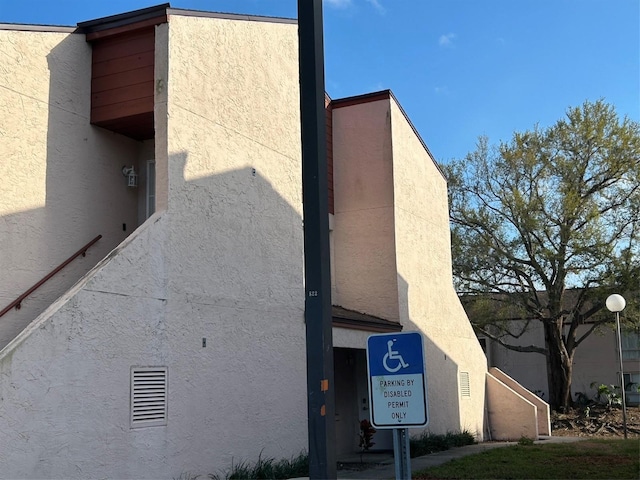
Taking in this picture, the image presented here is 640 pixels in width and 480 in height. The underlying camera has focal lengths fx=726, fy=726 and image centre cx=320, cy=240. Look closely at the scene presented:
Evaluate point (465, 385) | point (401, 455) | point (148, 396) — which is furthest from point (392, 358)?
point (465, 385)

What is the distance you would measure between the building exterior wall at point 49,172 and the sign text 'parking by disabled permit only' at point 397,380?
6.33m

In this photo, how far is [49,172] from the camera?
1072 centimetres

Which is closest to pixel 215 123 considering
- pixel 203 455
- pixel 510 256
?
pixel 203 455

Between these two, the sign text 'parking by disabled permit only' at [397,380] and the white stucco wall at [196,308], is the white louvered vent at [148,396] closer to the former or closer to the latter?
the white stucco wall at [196,308]

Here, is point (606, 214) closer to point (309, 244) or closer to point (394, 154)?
point (394, 154)

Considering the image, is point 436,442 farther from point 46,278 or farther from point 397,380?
point 397,380

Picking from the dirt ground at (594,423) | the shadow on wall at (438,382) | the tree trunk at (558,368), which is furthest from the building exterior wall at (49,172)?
the tree trunk at (558,368)

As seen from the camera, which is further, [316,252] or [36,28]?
[36,28]

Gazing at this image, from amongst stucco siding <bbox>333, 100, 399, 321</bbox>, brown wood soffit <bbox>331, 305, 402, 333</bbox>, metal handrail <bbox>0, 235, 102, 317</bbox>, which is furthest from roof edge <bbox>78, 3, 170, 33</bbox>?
stucco siding <bbox>333, 100, 399, 321</bbox>

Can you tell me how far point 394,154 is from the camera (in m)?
17.5

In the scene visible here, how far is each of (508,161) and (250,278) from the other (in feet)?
54.7

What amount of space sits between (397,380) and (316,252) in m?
1.23

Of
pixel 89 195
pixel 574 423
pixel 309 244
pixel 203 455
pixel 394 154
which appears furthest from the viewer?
pixel 574 423

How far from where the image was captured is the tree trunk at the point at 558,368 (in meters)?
26.4
